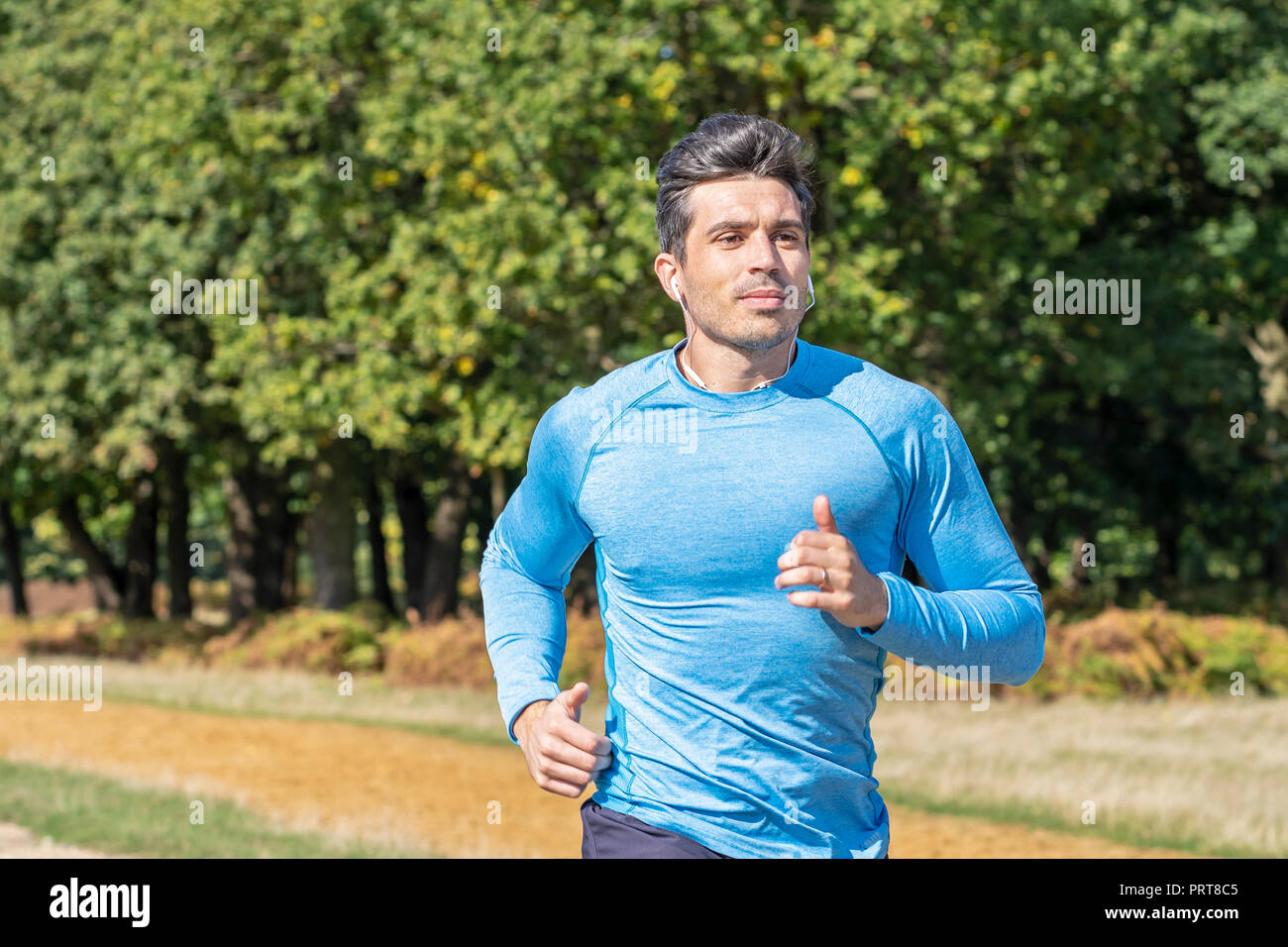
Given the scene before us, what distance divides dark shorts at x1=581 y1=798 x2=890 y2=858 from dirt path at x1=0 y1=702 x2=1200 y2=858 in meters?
6.67

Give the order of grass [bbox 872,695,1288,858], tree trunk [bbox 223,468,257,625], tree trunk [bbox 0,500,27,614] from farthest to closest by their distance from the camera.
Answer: tree trunk [bbox 0,500,27,614] < tree trunk [bbox 223,468,257,625] < grass [bbox 872,695,1288,858]

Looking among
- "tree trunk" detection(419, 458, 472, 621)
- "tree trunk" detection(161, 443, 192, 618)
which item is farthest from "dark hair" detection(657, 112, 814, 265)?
"tree trunk" detection(161, 443, 192, 618)

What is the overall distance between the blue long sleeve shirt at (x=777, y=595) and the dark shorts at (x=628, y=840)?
0.02m

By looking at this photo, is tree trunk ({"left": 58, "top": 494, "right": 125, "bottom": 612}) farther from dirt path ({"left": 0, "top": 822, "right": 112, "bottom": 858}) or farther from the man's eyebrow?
the man's eyebrow

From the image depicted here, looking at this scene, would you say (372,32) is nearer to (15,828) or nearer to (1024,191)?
(1024,191)

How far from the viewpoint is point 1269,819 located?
11141 mm

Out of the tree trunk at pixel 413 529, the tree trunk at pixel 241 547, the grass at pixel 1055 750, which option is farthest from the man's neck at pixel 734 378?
the tree trunk at pixel 413 529

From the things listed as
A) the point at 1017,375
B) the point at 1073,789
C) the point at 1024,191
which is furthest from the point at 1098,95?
the point at 1073,789

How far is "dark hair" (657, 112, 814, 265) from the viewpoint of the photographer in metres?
3.02

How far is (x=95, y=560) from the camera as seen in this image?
107ft

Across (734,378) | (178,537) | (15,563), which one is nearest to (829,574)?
(734,378)

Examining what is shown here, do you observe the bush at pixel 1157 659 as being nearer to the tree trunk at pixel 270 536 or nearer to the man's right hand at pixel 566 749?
the man's right hand at pixel 566 749

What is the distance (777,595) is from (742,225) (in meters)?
0.78

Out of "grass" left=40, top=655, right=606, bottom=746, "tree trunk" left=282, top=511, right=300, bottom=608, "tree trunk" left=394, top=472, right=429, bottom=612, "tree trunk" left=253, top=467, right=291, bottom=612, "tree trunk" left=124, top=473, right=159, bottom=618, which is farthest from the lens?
"tree trunk" left=282, top=511, right=300, bottom=608
